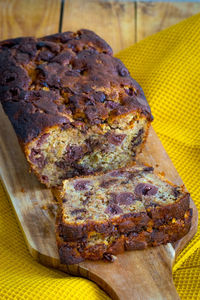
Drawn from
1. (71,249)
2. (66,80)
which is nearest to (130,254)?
(71,249)

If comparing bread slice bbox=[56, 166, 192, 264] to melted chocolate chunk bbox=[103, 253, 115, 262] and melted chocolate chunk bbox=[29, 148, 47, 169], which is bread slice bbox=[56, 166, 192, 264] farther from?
melted chocolate chunk bbox=[29, 148, 47, 169]

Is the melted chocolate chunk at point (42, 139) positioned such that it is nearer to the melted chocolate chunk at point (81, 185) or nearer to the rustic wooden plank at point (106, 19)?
the melted chocolate chunk at point (81, 185)

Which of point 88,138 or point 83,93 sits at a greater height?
point 83,93

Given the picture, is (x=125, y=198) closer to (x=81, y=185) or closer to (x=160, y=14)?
(x=81, y=185)

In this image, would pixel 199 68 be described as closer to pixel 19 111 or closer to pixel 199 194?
pixel 199 194

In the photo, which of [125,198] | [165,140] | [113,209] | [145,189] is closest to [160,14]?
[165,140]

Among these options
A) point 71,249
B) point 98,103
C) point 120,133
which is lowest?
point 71,249
